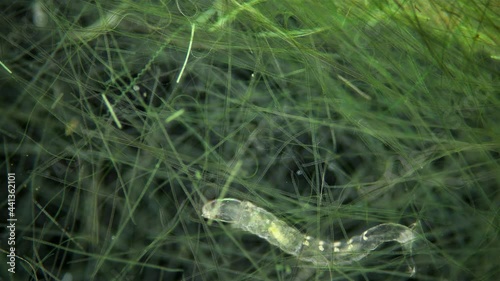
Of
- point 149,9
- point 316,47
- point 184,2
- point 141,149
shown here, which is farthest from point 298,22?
point 141,149

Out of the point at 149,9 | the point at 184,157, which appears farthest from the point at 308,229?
the point at 149,9

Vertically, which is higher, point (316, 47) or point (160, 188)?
point (316, 47)

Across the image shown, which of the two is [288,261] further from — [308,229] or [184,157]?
[184,157]

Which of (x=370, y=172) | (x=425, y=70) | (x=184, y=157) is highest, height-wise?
(x=425, y=70)

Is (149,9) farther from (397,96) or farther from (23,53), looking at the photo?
(397,96)

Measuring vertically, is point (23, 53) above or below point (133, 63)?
below

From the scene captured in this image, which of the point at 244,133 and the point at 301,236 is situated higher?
the point at 244,133
